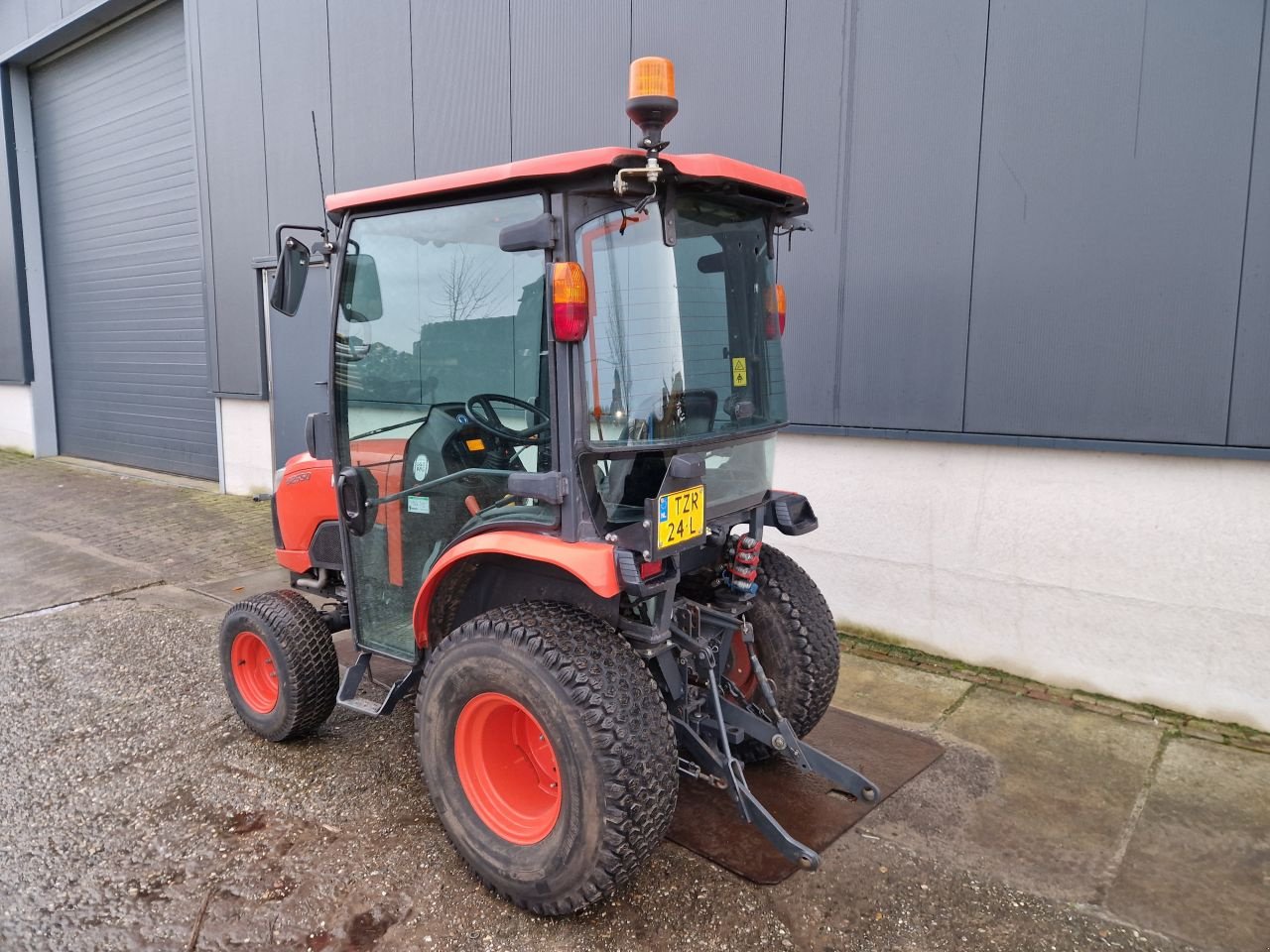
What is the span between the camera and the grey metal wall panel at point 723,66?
4.91 metres

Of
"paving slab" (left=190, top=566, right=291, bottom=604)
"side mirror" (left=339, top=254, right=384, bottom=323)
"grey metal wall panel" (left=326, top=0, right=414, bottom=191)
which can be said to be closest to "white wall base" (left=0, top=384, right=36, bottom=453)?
"grey metal wall panel" (left=326, top=0, right=414, bottom=191)

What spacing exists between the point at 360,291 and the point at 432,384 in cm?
44

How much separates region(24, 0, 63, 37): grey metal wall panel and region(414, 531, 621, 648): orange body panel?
441 inches

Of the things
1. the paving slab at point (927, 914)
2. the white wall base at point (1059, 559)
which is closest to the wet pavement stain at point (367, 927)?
the paving slab at point (927, 914)

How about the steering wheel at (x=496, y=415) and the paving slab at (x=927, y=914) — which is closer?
the paving slab at (x=927, y=914)

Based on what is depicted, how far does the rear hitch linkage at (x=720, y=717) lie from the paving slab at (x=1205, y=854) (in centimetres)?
→ 88

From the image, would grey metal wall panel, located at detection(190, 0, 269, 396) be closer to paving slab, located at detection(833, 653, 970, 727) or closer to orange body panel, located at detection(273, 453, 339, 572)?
orange body panel, located at detection(273, 453, 339, 572)

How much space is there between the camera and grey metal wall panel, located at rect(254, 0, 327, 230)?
7.49m

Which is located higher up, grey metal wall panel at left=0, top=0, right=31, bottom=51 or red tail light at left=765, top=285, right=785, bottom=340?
grey metal wall panel at left=0, top=0, right=31, bottom=51

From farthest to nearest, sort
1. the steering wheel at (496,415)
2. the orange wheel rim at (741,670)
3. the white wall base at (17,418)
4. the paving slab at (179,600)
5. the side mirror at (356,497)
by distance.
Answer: the white wall base at (17,418)
the paving slab at (179,600)
the orange wheel rim at (741,670)
the side mirror at (356,497)
the steering wheel at (496,415)

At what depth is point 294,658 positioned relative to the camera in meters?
3.39

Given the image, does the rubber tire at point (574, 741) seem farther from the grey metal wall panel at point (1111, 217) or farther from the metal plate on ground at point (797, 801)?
the grey metal wall panel at point (1111, 217)

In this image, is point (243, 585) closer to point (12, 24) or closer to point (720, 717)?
point (720, 717)

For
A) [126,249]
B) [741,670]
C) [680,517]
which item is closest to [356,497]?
[680,517]
